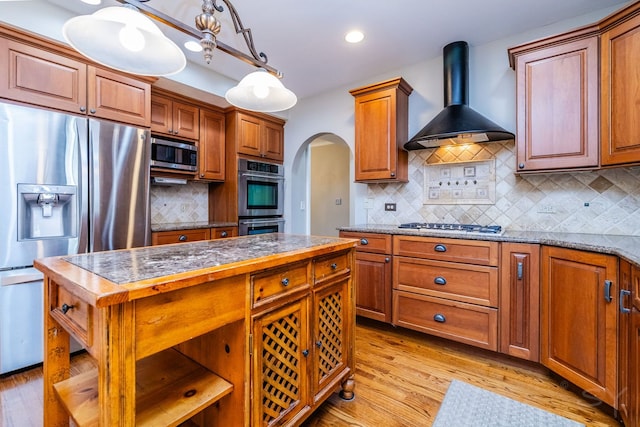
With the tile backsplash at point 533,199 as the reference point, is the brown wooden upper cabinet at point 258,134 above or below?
above

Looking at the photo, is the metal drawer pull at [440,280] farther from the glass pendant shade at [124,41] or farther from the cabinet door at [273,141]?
the cabinet door at [273,141]

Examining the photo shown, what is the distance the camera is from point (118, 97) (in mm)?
2486

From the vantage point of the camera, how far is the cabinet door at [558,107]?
1.96 metres

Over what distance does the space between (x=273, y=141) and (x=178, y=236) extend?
184 centimetres

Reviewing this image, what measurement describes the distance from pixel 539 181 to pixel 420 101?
133 cm

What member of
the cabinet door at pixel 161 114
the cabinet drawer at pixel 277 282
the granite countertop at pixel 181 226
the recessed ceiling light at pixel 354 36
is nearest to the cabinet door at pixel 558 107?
the recessed ceiling light at pixel 354 36

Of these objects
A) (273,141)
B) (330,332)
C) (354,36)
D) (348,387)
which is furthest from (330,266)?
(273,141)


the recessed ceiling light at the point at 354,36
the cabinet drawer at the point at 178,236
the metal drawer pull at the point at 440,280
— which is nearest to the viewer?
the metal drawer pull at the point at 440,280

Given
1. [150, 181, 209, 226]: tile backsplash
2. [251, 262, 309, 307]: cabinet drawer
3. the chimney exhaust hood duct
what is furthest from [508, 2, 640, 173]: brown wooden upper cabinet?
[150, 181, 209, 226]: tile backsplash

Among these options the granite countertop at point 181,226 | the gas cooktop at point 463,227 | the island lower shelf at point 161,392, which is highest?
the gas cooktop at point 463,227

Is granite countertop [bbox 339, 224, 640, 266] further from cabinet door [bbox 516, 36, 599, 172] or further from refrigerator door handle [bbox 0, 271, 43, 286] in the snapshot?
refrigerator door handle [bbox 0, 271, 43, 286]

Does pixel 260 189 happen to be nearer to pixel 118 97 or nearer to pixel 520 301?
pixel 118 97

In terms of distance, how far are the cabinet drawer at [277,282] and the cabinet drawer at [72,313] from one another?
0.51 metres

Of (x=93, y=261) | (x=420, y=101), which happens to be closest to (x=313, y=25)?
(x=420, y=101)
